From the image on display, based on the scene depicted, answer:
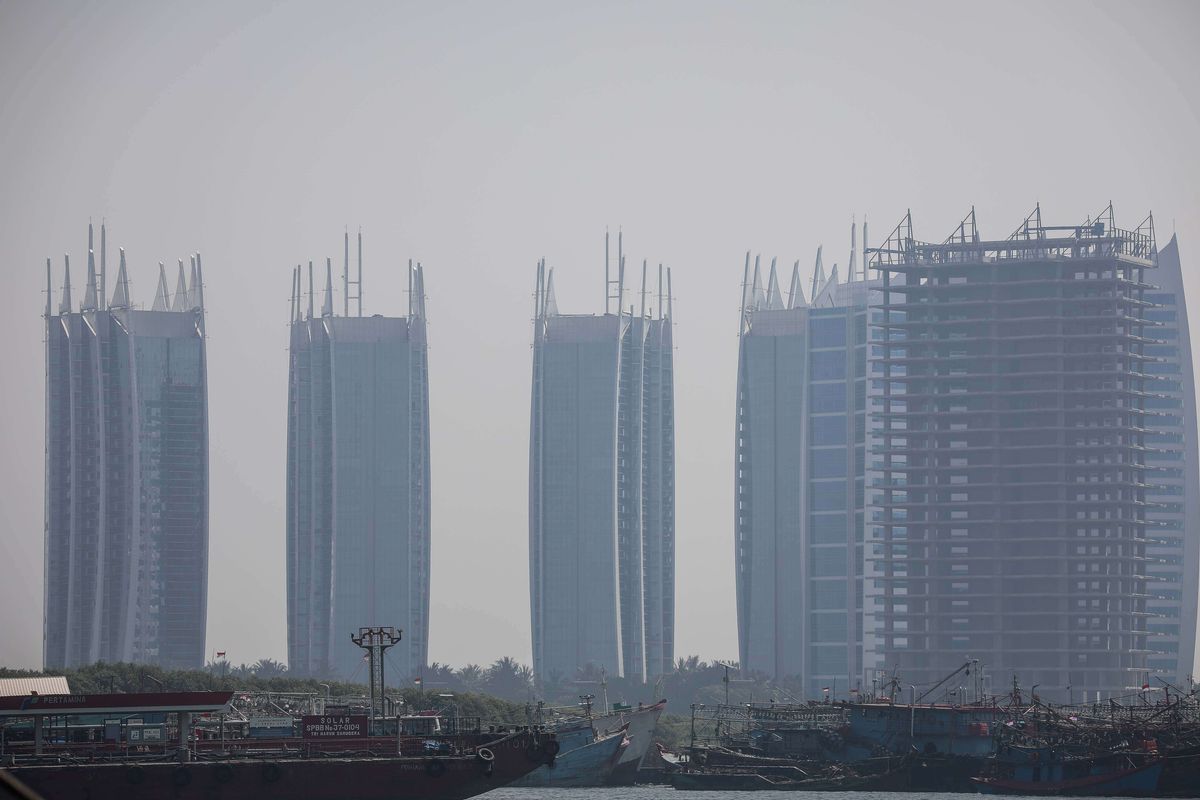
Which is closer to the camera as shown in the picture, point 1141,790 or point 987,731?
point 1141,790

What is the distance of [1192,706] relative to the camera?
129500 millimetres

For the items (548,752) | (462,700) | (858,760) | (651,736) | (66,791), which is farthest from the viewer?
(462,700)

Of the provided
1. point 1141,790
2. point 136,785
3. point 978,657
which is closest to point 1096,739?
point 1141,790

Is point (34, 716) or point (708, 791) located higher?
point (34, 716)

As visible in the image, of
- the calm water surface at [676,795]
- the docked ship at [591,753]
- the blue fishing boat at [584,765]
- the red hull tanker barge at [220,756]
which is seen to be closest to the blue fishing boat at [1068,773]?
the calm water surface at [676,795]

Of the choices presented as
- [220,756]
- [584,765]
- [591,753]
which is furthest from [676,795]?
[220,756]

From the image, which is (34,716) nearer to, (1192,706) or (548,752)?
(548,752)

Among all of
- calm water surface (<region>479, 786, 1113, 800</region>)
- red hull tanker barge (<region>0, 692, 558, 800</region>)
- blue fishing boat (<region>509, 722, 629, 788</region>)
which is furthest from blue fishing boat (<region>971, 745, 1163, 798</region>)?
red hull tanker barge (<region>0, 692, 558, 800</region>)

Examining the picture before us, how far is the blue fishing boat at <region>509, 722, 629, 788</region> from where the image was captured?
125375 mm

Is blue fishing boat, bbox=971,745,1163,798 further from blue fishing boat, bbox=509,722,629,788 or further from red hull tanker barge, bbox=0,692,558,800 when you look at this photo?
red hull tanker barge, bbox=0,692,558,800

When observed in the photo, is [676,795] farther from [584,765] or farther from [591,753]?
[584,765]

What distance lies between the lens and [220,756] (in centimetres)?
9056

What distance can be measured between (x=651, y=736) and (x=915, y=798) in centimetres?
3466

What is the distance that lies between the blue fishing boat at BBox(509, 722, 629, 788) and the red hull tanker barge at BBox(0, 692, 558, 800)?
1168 inches
